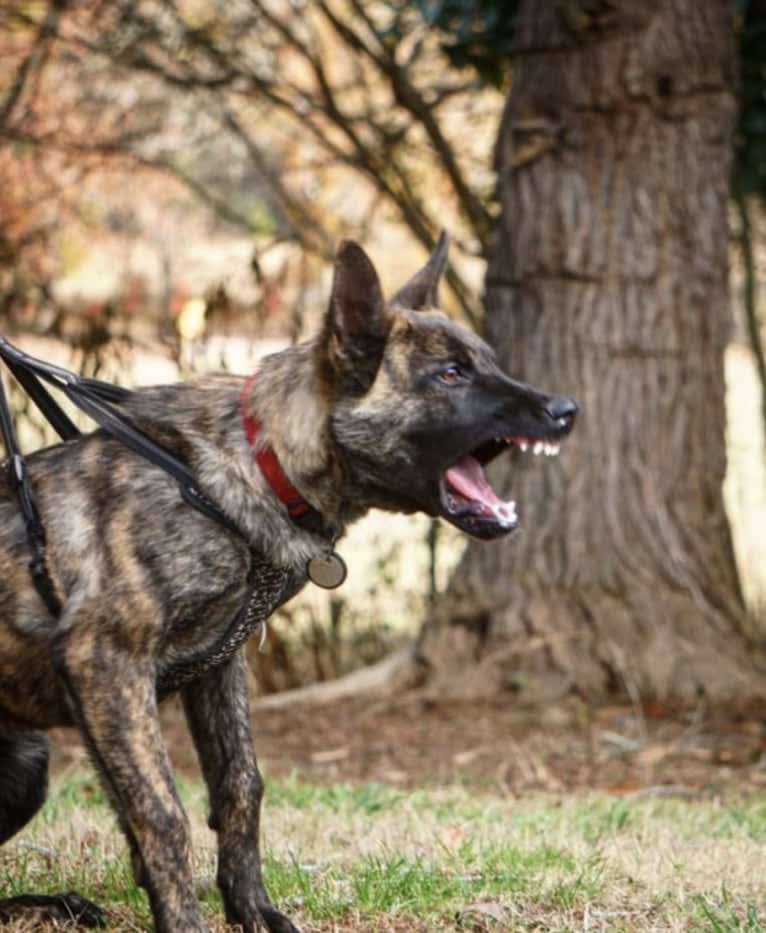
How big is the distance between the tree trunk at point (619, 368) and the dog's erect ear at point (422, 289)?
362cm

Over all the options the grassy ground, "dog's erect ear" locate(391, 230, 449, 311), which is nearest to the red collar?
"dog's erect ear" locate(391, 230, 449, 311)

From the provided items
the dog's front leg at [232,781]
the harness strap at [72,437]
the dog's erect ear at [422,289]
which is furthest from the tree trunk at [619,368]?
the harness strap at [72,437]

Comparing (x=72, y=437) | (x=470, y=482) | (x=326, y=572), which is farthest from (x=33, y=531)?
(x=470, y=482)

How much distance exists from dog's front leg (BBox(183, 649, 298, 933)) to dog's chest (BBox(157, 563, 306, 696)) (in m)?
0.19

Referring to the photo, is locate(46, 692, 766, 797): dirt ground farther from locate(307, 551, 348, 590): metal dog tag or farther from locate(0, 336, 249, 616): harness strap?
locate(0, 336, 249, 616): harness strap

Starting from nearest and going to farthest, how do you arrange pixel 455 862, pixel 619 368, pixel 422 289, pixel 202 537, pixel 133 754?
pixel 133 754
pixel 202 537
pixel 422 289
pixel 455 862
pixel 619 368

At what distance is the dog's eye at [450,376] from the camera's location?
3.95m

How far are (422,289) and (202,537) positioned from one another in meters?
1.07

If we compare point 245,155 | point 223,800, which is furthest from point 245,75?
point 223,800

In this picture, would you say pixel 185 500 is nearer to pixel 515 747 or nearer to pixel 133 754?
pixel 133 754

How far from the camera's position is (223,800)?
13.3ft

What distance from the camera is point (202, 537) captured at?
148 inches

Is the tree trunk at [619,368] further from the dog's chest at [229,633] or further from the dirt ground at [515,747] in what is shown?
the dog's chest at [229,633]

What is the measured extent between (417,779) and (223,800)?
3069mm
